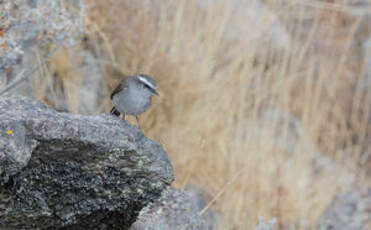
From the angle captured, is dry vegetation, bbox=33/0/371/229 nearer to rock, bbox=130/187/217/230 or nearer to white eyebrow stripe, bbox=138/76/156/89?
white eyebrow stripe, bbox=138/76/156/89

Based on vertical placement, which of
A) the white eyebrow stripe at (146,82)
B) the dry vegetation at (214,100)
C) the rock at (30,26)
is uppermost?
the rock at (30,26)

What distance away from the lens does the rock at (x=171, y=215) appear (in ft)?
10.1

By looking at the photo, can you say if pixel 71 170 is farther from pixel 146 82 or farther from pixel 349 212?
pixel 349 212

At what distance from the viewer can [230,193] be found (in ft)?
17.5

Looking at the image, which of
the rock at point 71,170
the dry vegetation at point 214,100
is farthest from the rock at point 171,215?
the dry vegetation at point 214,100

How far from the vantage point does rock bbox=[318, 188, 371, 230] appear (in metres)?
6.31

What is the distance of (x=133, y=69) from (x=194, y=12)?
3.11 ft

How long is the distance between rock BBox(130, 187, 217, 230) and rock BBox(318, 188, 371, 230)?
320 centimetres

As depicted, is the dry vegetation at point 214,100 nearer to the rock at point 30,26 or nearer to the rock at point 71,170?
the rock at point 30,26

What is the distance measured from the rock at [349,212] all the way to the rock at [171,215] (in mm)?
3202

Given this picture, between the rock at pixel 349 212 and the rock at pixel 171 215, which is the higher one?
the rock at pixel 171 215

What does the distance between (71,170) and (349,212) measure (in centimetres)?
483

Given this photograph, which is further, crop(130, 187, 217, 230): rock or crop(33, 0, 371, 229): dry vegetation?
crop(33, 0, 371, 229): dry vegetation

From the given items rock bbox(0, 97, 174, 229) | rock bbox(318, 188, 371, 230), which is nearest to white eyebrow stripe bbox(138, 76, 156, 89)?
rock bbox(0, 97, 174, 229)
